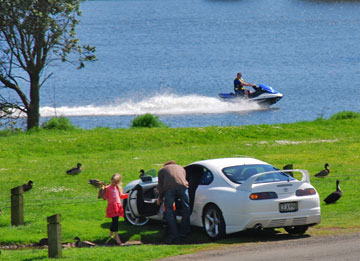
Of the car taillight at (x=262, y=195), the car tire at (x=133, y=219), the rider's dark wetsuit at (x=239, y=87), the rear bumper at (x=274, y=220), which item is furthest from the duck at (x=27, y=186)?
the rider's dark wetsuit at (x=239, y=87)

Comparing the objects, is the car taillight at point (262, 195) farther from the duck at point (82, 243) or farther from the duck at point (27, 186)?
the duck at point (27, 186)

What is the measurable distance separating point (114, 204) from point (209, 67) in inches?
2965

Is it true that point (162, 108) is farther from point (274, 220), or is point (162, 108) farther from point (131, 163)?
point (274, 220)

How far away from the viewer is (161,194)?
1509 centimetres

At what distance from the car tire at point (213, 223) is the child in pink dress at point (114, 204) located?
1.79m

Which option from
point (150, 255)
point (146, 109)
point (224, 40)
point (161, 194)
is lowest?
point (150, 255)

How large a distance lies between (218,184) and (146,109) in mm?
43957

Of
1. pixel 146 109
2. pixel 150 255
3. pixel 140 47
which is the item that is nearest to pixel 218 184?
pixel 150 255

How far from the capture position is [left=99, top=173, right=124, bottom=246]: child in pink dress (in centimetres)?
1505

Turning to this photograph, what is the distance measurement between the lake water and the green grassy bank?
14047mm

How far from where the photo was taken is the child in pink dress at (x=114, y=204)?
1505 centimetres

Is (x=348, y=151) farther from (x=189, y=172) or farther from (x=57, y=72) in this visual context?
(x=57, y=72)

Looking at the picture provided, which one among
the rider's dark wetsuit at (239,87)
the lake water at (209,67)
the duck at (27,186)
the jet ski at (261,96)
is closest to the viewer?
the duck at (27,186)

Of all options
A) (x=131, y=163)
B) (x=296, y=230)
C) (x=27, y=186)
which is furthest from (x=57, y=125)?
(x=296, y=230)
